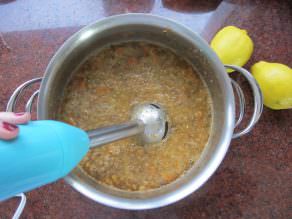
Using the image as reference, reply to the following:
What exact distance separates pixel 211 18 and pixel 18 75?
49cm

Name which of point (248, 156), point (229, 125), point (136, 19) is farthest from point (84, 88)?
point (248, 156)

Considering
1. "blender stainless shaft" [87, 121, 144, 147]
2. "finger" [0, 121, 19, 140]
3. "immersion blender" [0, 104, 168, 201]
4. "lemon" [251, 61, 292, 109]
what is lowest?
"lemon" [251, 61, 292, 109]

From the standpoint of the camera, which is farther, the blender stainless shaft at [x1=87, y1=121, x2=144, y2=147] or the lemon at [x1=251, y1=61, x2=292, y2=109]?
the lemon at [x1=251, y1=61, x2=292, y2=109]

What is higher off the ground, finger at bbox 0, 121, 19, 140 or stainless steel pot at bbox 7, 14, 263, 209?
finger at bbox 0, 121, 19, 140

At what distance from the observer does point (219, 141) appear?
58cm

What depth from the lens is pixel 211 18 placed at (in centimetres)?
79

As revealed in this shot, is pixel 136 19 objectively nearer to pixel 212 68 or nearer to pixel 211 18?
pixel 212 68

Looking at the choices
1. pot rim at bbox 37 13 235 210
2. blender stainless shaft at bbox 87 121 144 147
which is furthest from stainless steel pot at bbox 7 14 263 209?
blender stainless shaft at bbox 87 121 144 147

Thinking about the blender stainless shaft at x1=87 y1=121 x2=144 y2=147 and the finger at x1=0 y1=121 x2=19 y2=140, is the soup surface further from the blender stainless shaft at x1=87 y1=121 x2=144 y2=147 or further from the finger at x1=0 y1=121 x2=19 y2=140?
the finger at x1=0 y1=121 x2=19 y2=140

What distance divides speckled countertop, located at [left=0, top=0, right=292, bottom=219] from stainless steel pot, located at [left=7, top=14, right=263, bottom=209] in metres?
0.15

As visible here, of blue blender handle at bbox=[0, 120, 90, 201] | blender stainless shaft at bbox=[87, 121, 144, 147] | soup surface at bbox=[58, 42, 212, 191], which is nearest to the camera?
blue blender handle at bbox=[0, 120, 90, 201]

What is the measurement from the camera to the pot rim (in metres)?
0.56

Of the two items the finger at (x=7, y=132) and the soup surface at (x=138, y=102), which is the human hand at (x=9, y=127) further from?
the soup surface at (x=138, y=102)

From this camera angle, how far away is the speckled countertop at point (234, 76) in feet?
2.42
